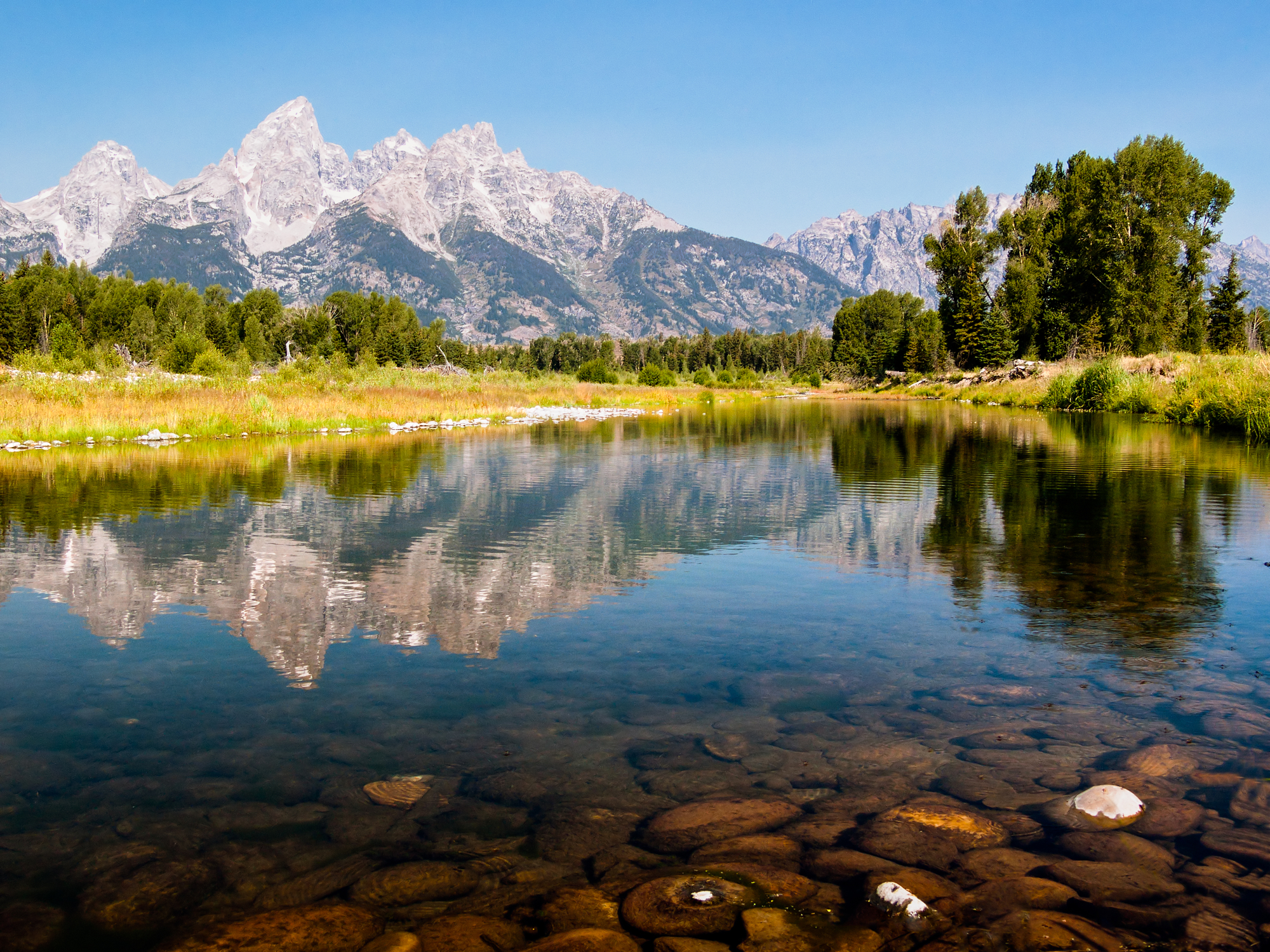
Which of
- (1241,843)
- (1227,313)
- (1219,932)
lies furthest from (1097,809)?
(1227,313)

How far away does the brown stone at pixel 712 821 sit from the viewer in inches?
→ 195

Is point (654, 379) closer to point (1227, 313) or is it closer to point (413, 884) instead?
point (1227, 313)

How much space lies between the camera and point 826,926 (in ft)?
13.5

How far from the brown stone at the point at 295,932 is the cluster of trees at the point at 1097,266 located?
243 feet

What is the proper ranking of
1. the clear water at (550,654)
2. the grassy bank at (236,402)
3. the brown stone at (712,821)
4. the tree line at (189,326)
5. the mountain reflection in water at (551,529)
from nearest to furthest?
the brown stone at (712,821), the clear water at (550,654), the mountain reflection in water at (551,529), the grassy bank at (236,402), the tree line at (189,326)

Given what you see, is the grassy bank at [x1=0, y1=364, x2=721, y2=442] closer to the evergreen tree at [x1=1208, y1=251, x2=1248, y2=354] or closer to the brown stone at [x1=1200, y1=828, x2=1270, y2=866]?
the brown stone at [x1=1200, y1=828, x2=1270, y2=866]

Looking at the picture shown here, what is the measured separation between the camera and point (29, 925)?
Result: 13.9 feet

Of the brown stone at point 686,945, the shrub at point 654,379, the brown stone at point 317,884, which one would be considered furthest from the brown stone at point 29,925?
the shrub at point 654,379

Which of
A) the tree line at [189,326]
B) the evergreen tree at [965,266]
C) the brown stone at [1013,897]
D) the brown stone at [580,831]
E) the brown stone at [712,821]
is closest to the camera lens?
the brown stone at [1013,897]

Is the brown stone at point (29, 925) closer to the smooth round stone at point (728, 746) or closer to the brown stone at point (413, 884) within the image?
the brown stone at point (413, 884)

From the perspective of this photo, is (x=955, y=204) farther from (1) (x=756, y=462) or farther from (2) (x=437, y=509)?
(2) (x=437, y=509)

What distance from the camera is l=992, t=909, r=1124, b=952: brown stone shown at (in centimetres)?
394

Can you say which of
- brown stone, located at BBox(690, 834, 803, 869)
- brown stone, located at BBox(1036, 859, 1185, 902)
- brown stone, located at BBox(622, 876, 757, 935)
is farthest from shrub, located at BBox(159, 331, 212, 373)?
brown stone, located at BBox(1036, 859, 1185, 902)

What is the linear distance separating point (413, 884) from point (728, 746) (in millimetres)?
2519
